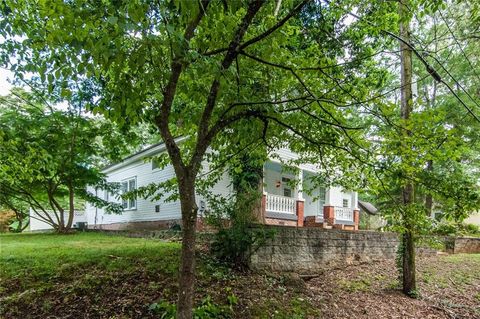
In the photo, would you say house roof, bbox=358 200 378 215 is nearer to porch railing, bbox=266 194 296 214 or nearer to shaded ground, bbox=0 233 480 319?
porch railing, bbox=266 194 296 214

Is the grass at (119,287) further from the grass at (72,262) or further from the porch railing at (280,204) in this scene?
the porch railing at (280,204)

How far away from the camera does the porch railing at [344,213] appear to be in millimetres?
16500

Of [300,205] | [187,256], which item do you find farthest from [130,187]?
[187,256]

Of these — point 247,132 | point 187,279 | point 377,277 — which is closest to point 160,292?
point 187,279

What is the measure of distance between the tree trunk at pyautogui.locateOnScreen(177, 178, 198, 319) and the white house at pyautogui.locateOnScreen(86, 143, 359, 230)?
28.9 feet

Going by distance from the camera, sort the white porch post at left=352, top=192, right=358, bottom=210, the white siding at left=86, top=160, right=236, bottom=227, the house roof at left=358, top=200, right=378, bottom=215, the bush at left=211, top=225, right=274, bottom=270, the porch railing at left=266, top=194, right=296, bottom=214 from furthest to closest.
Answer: the house roof at left=358, top=200, right=378, bottom=215 → the white porch post at left=352, top=192, right=358, bottom=210 → the porch railing at left=266, top=194, right=296, bottom=214 → the white siding at left=86, top=160, right=236, bottom=227 → the bush at left=211, top=225, right=274, bottom=270

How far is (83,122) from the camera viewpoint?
22.7 feet

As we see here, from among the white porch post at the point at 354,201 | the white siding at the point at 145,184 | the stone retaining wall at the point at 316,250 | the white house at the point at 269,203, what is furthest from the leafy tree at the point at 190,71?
the white porch post at the point at 354,201

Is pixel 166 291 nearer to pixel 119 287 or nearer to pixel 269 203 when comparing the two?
pixel 119 287

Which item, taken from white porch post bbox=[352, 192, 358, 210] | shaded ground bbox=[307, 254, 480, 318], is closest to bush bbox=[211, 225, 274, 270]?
shaded ground bbox=[307, 254, 480, 318]

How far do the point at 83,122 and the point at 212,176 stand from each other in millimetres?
3150

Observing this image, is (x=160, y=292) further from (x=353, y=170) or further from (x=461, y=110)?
(x=461, y=110)

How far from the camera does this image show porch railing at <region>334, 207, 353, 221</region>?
54.1 ft

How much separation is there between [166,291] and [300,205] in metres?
10.7
